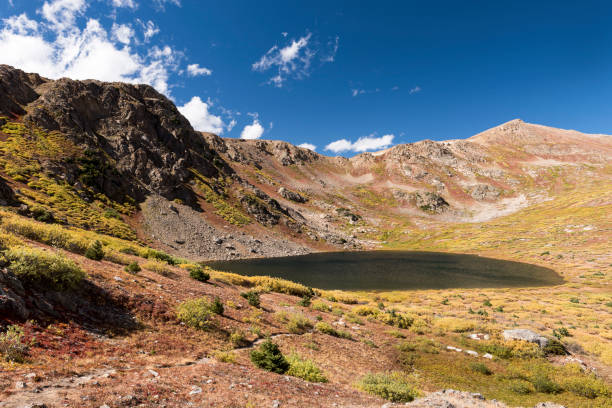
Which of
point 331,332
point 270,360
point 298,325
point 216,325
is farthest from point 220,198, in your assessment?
point 270,360

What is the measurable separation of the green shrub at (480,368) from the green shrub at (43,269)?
73.3 ft

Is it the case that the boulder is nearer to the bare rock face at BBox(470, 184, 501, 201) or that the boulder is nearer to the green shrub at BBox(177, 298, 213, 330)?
the green shrub at BBox(177, 298, 213, 330)

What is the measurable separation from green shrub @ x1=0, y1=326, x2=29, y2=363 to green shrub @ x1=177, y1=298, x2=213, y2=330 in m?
6.25

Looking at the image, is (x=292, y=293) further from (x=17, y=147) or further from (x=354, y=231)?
(x=354, y=231)

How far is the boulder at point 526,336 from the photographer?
1975 centimetres

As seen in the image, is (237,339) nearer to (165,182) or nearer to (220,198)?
(165,182)

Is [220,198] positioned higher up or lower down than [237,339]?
higher up

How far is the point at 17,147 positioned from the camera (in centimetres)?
7400

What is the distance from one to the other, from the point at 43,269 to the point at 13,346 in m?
4.58

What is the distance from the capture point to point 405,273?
7075cm

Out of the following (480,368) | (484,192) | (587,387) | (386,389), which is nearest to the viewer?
(386,389)

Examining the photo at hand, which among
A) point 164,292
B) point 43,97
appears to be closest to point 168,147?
point 43,97

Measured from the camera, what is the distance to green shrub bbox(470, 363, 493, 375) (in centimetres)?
1619

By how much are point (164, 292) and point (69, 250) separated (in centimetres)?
858
